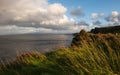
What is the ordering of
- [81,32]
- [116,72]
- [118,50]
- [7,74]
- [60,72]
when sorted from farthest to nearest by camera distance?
[81,32] → [7,74] → [60,72] → [118,50] → [116,72]

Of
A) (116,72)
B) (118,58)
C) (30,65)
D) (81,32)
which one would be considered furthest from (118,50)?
(81,32)

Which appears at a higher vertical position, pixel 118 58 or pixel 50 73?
pixel 118 58

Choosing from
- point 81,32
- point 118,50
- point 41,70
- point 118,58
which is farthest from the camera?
point 81,32

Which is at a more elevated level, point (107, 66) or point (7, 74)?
point (107, 66)

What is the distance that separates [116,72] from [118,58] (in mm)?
773

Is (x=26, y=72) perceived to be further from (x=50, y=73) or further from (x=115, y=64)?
(x=115, y=64)

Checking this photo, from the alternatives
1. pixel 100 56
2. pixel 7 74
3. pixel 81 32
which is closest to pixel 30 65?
pixel 7 74

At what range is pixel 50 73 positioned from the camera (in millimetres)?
10875

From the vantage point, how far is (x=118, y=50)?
9844 millimetres

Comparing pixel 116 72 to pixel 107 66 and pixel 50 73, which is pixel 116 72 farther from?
pixel 50 73

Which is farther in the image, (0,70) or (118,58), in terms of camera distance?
(0,70)

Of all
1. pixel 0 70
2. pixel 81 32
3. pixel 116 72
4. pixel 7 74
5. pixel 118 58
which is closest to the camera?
pixel 116 72

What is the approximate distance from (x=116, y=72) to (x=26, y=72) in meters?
5.17

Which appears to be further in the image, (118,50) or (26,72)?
(26,72)
